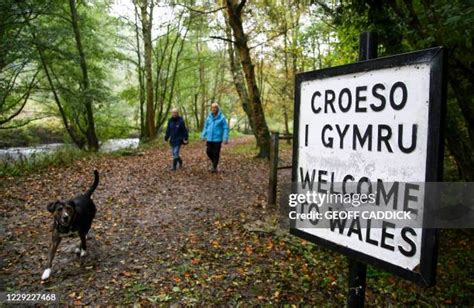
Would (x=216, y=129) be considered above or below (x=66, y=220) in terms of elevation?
above

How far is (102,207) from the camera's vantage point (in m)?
6.54

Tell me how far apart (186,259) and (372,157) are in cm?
363

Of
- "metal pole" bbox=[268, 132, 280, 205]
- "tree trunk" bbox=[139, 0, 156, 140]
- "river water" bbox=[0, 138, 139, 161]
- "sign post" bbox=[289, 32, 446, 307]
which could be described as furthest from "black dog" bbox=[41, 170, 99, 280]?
"tree trunk" bbox=[139, 0, 156, 140]

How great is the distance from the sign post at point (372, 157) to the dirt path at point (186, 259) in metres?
2.41

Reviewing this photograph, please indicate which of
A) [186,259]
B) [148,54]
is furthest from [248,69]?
[148,54]

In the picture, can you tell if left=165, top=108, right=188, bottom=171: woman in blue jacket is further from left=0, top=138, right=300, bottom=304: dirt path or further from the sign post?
the sign post

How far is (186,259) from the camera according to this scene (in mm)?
4422

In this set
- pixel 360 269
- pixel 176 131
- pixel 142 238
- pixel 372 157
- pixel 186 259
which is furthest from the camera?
pixel 176 131

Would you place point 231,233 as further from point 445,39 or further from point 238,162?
point 238,162

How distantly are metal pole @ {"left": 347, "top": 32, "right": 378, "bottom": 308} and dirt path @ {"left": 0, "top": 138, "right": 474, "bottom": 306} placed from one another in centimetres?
225

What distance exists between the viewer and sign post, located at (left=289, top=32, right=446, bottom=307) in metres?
1.14

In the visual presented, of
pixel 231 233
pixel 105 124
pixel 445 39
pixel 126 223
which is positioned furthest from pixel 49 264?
pixel 105 124

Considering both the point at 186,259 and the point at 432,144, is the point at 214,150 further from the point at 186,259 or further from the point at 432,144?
the point at 432,144

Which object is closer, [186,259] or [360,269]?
[360,269]
